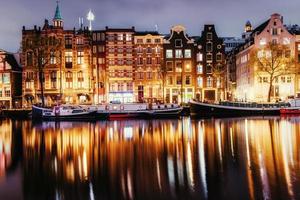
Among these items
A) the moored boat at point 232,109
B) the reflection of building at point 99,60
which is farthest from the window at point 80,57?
the moored boat at point 232,109

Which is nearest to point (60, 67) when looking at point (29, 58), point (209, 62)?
point (29, 58)

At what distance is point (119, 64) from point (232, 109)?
25.3m

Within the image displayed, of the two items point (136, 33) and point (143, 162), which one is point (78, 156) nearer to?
point (143, 162)

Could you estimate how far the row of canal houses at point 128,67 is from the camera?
80.7m

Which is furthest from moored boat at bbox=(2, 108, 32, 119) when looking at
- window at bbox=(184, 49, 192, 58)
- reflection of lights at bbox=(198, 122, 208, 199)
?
reflection of lights at bbox=(198, 122, 208, 199)

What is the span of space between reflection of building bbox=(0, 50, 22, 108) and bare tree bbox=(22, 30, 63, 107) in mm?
4888

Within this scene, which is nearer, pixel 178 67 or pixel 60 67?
pixel 60 67

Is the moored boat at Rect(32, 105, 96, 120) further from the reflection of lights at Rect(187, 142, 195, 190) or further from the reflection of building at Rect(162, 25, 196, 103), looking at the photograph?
the reflection of lights at Rect(187, 142, 195, 190)

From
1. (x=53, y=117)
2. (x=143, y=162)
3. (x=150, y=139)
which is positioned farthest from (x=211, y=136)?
(x=53, y=117)

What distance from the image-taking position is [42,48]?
77.2 metres

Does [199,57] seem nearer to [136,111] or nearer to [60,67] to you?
[136,111]

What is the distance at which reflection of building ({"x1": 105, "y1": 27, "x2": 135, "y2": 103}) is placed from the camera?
82.2 metres

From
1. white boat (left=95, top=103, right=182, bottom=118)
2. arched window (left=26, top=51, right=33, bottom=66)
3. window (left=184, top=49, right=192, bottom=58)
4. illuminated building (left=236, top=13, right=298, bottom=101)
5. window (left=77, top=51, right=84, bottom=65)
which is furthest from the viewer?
window (left=184, top=49, right=192, bottom=58)

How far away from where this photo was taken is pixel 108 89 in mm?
82000
